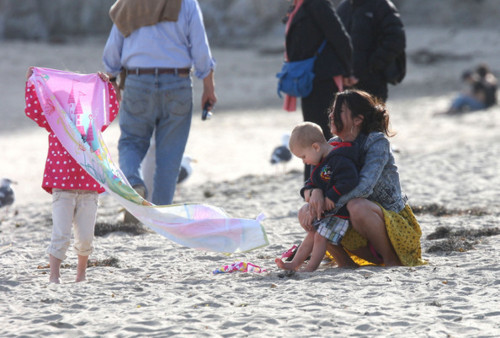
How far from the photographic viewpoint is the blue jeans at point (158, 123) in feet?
20.3

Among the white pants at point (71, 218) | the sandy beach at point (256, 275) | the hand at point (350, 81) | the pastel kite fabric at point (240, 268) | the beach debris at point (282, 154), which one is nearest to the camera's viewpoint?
the sandy beach at point (256, 275)

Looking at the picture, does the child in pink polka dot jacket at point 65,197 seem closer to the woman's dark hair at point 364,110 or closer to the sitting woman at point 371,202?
the sitting woman at point 371,202

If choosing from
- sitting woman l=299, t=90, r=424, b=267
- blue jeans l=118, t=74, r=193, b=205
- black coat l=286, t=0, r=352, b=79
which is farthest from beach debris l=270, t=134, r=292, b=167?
sitting woman l=299, t=90, r=424, b=267

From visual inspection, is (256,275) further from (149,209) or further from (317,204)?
(149,209)

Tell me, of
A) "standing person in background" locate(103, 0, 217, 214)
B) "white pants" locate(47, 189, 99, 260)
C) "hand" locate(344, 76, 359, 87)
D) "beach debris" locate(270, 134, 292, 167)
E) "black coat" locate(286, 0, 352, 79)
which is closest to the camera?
"white pants" locate(47, 189, 99, 260)

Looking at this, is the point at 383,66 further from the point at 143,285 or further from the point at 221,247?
the point at 143,285

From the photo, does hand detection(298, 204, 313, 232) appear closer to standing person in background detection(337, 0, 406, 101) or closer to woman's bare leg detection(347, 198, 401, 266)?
woman's bare leg detection(347, 198, 401, 266)

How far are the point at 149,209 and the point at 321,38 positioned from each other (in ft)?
8.31

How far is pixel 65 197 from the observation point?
16.1 ft

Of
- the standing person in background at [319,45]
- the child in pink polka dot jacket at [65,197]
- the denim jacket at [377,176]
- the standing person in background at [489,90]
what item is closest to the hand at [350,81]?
the standing person in background at [319,45]

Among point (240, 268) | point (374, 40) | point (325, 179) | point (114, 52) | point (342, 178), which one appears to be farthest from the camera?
point (374, 40)

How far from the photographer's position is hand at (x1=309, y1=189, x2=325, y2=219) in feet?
15.9

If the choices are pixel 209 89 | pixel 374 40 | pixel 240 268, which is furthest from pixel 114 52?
pixel 374 40

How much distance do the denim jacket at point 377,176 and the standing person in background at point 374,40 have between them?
2.17m
